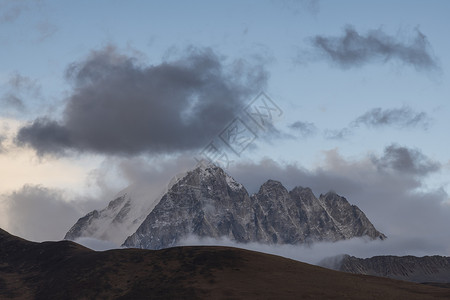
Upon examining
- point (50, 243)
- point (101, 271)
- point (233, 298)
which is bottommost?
point (233, 298)

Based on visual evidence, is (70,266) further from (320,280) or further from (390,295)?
(390,295)

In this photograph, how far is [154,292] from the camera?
419 ft

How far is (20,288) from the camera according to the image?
143875 mm

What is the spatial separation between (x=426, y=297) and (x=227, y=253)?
149 feet

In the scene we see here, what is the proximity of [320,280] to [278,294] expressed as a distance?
43.4ft

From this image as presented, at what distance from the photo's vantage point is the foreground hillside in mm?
122250

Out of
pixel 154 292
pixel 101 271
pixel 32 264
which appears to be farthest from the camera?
pixel 32 264

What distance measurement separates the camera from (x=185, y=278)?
13225cm

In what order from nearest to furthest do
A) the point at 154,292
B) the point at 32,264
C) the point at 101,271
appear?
the point at 154,292, the point at 101,271, the point at 32,264

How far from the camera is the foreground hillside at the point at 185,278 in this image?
122m

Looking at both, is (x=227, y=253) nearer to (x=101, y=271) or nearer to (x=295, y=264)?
(x=295, y=264)

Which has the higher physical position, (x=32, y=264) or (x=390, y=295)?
(x=32, y=264)

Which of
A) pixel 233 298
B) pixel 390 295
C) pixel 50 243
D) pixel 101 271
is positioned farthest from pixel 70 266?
pixel 390 295

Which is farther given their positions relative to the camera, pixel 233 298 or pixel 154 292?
pixel 154 292
